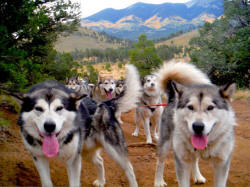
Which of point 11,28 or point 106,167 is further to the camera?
point 106,167

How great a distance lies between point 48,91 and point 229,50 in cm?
1601

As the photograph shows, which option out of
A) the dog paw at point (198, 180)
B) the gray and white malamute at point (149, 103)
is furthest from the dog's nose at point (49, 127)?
the gray and white malamute at point (149, 103)

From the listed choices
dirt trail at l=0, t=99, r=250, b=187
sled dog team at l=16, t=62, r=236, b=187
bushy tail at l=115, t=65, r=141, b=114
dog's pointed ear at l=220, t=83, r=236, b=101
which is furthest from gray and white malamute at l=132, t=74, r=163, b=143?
dog's pointed ear at l=220, t=83, r=236, b=101

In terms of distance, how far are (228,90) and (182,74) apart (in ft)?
3.57

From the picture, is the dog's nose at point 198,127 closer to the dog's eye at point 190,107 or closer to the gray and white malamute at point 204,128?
the gray and white malamute at point 204,128

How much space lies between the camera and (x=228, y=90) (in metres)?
2.74

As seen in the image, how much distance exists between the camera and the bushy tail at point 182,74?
144 inches

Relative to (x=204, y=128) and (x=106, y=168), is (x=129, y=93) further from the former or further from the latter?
(x=106, y=168)

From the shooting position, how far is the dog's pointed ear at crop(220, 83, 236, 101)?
2729 millimetres

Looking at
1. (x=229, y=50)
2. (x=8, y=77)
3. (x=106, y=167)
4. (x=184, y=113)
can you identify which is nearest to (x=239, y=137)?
(x=106, y=167)

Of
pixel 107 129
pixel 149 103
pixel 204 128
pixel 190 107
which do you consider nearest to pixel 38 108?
pixel 107 129

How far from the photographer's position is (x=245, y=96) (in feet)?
39.9

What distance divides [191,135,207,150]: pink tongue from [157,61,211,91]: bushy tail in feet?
4.02

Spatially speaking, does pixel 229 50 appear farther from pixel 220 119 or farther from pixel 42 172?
pixel 42 172
